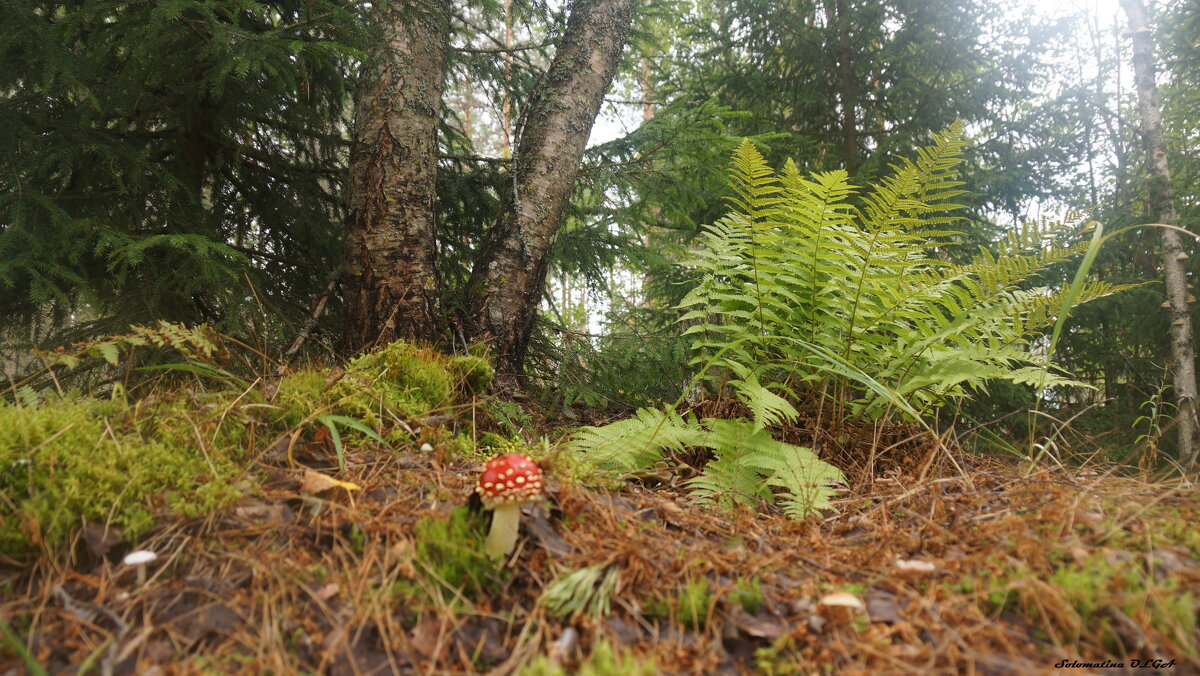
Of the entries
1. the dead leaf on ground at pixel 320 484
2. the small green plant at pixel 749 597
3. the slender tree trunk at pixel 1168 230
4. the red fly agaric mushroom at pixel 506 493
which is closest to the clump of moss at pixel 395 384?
the dead leaf on ground at pixel 320 484

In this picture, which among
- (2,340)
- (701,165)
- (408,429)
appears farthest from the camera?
(701,165)

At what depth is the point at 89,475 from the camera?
5.08 ft

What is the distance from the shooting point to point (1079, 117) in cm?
650

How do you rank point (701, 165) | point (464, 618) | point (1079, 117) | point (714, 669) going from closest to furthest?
1. point (714, 669)
2. point (464, 618)
3. point (701, 165)
4. point (1079, 117)

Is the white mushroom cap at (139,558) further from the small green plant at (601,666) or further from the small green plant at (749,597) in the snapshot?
the small green plant at (749,597)

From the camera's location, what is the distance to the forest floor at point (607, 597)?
1191 mm

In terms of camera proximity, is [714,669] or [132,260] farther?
[132,260]

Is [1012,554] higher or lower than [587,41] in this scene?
lower

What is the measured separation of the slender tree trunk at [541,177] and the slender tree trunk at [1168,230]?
5.79 meters

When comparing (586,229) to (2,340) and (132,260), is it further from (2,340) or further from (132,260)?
(2,340)

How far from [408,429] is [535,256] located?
1.50 metres

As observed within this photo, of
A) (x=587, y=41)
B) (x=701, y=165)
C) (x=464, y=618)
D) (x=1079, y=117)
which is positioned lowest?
(x=464, y=618)

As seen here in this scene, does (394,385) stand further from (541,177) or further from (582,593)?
(541,177)

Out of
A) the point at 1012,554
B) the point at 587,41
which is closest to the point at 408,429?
the point at 1012,554
